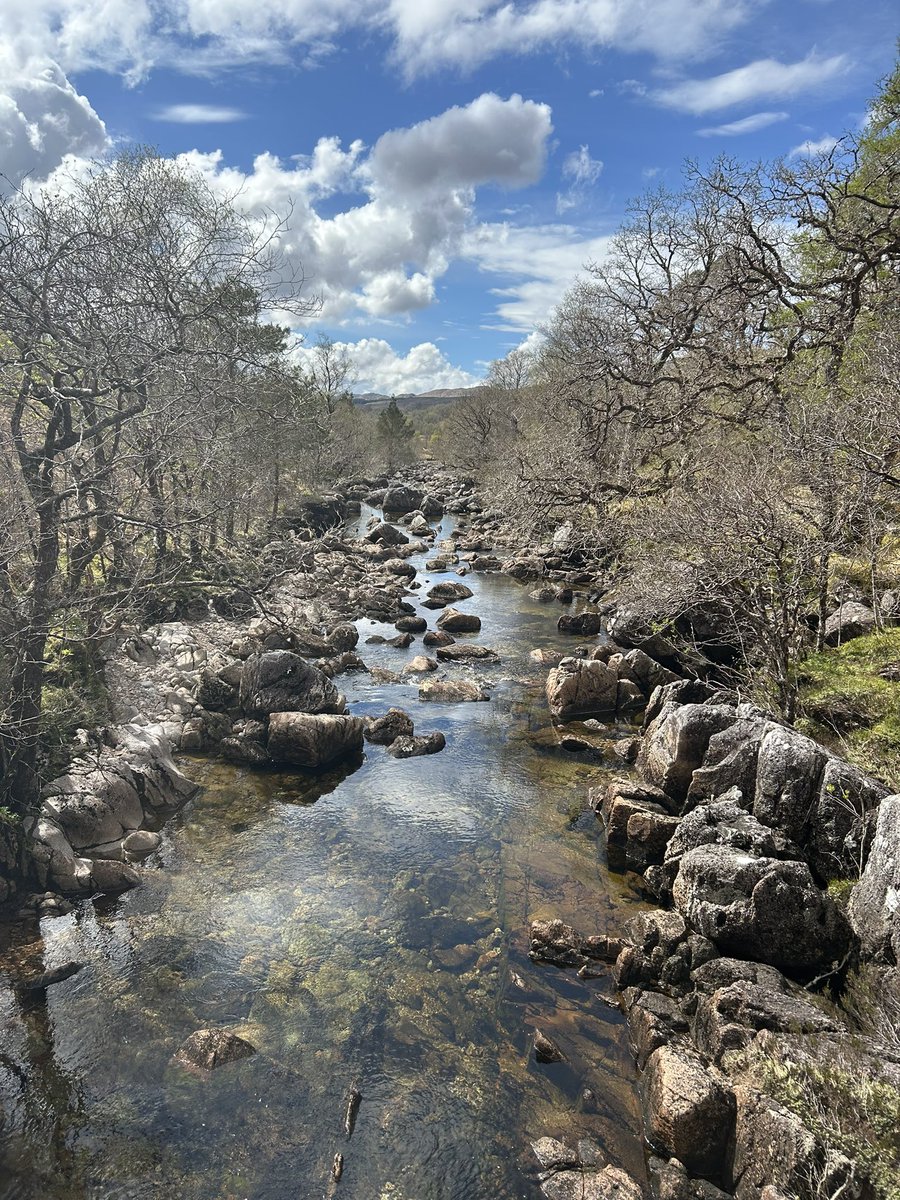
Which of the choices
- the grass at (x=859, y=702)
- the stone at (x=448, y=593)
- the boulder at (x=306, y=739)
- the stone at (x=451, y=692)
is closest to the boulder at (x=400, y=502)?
the stone at (x=448, y=593)

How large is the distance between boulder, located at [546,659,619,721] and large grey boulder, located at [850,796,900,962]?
8398 millimetres

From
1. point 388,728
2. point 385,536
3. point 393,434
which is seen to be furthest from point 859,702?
point 393,434

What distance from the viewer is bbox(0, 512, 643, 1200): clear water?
19.5 feet

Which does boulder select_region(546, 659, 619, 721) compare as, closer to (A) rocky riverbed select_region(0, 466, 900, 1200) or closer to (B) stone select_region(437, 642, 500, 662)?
(A) rocky riverbed select_region(0, 466, 900, 1200)

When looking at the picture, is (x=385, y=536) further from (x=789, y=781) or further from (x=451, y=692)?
(x=789, y=781)

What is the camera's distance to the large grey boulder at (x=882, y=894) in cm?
683

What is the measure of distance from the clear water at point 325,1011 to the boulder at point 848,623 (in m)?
5.70

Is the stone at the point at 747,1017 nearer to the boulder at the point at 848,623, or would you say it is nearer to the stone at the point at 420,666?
the boulder at the point at 848,623

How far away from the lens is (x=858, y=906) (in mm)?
7398

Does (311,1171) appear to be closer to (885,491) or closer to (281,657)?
(281,657)

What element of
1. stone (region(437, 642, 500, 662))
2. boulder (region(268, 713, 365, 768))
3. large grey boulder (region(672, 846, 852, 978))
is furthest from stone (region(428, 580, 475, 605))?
large grey boulder (region(672, 846, 852, 978))

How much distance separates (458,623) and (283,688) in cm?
861

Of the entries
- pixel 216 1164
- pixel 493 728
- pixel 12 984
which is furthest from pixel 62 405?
pixel 493 728

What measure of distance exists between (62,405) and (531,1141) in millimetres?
9465
